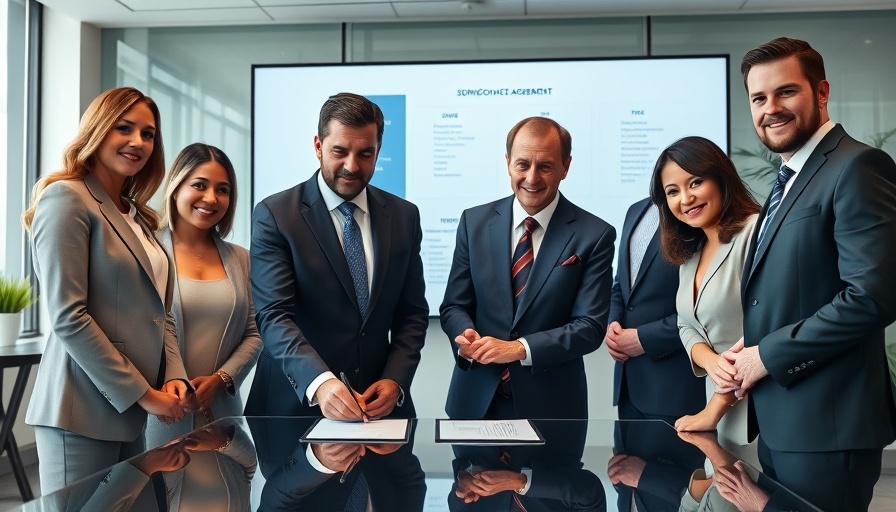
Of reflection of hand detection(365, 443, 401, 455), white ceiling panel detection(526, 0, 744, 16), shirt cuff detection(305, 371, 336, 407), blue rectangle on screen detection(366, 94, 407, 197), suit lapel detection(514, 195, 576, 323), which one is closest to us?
reflection of hand detection(365, 443, 401, 455)

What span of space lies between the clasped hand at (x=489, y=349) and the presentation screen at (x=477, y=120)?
2.70 metres

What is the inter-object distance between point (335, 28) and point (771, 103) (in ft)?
12.6

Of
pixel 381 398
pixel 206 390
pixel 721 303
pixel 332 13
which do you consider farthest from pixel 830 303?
pixel 332 13

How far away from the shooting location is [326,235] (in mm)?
2445

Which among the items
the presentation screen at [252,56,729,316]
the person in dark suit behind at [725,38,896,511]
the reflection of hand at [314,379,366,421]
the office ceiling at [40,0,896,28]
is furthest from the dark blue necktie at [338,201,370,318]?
the office ceiling at [40,0,896,28]

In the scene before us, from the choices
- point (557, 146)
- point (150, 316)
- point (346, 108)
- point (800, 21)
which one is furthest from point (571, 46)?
point (150, 316)

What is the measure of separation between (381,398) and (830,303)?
4.01ft

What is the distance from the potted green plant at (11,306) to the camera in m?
4.31

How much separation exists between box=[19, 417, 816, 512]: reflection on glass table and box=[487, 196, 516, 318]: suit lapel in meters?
0.75

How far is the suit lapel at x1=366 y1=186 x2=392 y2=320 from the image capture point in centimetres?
247

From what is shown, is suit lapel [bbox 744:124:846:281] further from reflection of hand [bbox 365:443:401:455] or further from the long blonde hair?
the long blonde hair

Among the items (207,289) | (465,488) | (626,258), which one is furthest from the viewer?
(626,258)

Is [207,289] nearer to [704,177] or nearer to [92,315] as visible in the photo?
[92,315]

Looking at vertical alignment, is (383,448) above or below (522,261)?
below
